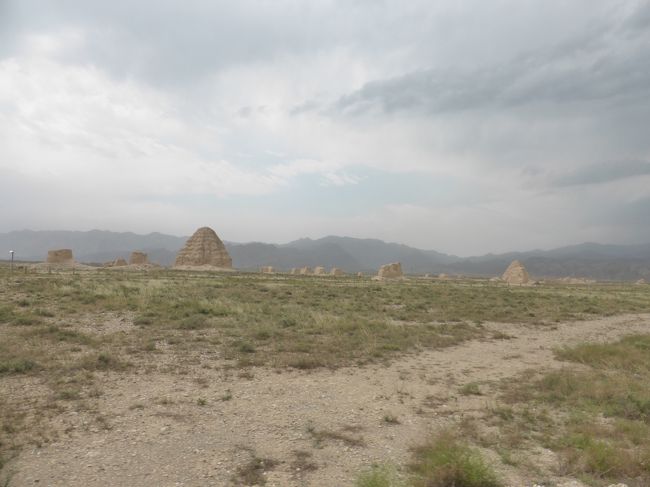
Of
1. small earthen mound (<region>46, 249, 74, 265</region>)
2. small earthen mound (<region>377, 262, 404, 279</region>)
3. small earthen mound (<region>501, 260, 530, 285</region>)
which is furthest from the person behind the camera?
small earthen mound (<region>501, 260, 530, 285</region>)

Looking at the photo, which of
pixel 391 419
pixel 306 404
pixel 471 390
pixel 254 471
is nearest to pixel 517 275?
pixel 471 390

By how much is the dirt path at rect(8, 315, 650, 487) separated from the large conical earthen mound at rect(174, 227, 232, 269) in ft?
202

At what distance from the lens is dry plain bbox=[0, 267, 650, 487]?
16.5 ft

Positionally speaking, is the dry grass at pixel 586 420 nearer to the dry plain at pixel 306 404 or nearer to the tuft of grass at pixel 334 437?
the dry plain at pixel 306 404

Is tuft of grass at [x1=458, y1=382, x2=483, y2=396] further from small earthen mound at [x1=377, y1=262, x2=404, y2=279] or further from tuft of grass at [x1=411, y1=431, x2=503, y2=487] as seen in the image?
small earthen mound at [x1=377, y1=262, x2=404, y2=279]

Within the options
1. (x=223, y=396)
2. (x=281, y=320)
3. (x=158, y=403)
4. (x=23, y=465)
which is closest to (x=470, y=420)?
(x=223, y=396)

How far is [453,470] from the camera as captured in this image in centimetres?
467

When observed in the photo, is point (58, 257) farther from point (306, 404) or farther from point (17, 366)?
point (306, 404)

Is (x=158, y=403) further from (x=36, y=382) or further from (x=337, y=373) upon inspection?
(x=337, y=373)

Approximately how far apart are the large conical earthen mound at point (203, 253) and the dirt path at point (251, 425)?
61499mm

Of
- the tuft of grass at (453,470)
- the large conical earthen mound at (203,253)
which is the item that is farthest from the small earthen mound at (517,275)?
the tuft of grass at (453,470)

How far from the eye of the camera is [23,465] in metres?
4.96

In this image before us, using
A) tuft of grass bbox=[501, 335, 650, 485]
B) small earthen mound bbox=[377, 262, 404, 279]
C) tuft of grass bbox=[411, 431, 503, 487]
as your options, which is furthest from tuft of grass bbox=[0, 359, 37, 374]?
small earthen mound bbox=[377, 262, 404, 279]

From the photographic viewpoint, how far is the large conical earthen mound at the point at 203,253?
226ft
